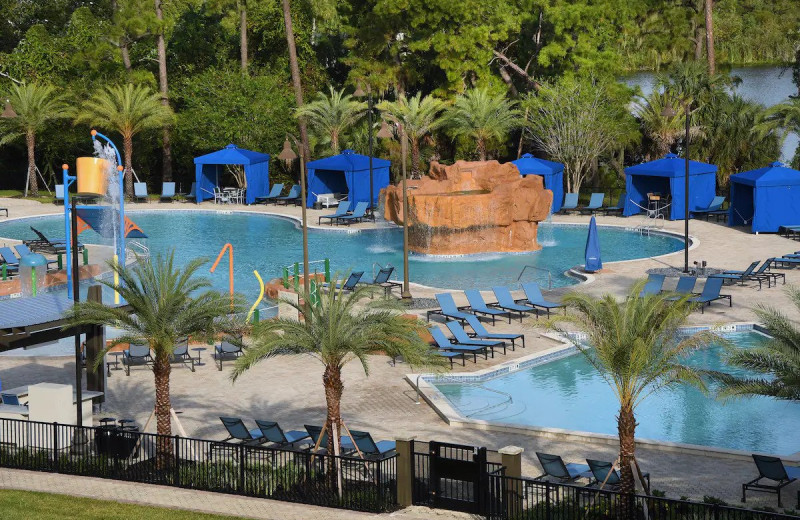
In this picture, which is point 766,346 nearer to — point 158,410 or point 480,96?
point 158,410

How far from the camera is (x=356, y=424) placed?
1945 centimetres

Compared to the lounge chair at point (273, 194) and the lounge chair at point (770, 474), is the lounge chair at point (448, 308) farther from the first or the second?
the lounge chair at point (273, 194)

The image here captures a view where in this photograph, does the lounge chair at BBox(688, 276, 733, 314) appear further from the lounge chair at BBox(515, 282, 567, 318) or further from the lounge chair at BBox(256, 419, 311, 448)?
the lounge chair at BBox(256, 419, 311, 448)

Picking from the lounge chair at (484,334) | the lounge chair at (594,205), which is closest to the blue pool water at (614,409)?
the lounge chair at (484,334)

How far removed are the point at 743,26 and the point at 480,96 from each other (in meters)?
27.9

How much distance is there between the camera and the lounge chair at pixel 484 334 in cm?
2445

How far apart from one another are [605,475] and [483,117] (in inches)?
1344

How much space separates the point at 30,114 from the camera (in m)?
50.9

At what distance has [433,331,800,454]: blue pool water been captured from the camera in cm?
1919

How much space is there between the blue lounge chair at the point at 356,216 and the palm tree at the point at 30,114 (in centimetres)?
1479

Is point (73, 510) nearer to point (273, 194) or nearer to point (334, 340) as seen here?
point (334, 340)

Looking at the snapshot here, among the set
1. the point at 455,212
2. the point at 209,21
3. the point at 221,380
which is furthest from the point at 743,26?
the point at 221,380

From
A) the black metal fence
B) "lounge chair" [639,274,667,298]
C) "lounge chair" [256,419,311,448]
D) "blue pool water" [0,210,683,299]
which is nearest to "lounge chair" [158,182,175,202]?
"blue pool water" [0,210,683,299]

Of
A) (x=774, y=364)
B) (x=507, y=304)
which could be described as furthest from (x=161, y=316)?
(x=507, y=304)
